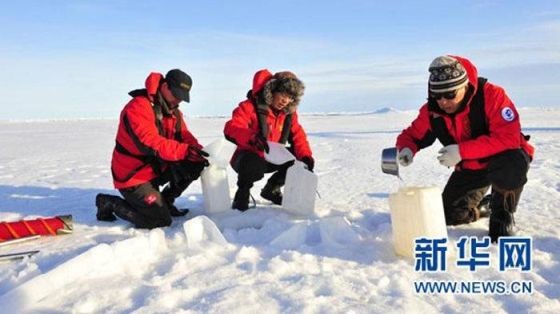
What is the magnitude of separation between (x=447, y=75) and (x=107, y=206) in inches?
94.9

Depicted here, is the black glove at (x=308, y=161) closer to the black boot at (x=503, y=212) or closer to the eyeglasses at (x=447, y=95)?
the eyeglasses at (x=447, y=95)

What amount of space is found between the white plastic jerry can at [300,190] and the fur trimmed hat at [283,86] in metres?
0.51

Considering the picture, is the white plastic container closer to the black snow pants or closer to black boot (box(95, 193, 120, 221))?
black boot (box(95, 193, 120, 221))

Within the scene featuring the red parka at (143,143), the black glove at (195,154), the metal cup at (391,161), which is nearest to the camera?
the metal cup at (391,161)

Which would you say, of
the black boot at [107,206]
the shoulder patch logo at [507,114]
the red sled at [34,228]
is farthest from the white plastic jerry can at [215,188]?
the shoulder patch logo at [507,114]

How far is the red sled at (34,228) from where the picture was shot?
2.92 metres

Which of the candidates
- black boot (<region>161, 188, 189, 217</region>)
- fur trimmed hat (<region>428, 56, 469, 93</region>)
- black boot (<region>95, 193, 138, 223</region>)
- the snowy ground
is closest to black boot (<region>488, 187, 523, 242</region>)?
the snowy ground

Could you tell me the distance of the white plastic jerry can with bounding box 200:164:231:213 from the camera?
345 centimetres

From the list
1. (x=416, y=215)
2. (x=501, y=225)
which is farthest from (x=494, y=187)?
(x=416, y=215)

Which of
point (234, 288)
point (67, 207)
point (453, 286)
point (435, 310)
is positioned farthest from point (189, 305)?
point (67, 207)

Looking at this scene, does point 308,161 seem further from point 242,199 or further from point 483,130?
point 483,130

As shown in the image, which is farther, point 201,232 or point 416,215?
point 201,232

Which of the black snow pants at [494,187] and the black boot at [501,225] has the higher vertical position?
the black snow pants at [494,187]

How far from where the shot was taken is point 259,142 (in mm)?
3445
